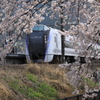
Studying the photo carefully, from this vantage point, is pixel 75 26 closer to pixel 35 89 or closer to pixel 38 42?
pixel 35 89

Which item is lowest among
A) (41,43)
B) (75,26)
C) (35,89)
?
(35,89)

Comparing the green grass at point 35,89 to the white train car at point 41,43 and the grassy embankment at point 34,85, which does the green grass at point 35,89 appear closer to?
the grassy embankment at point 34,85

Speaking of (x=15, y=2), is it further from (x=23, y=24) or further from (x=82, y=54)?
(x=82, y=54)

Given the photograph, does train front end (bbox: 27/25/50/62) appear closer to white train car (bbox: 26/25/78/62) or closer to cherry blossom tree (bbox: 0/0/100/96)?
white train car (bbox: 26/25/78/62)

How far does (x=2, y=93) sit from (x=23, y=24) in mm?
2030

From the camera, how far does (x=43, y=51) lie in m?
18.7

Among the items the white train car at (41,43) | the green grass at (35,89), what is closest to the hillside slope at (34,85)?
the green grass at (35,89)

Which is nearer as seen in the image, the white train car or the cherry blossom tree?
the cherry blossom tree

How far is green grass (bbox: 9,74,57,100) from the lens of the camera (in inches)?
314

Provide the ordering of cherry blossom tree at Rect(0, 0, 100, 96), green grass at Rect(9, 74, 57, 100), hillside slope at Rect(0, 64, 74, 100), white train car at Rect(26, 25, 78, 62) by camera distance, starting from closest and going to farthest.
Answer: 1. cherry blossom tree at Rect(0, 0, 100, 96)
2. hillside slope at Rect(0, 64, 74, 100)
3. green grass at Rect(9, 74, 57, 100)
4. white train car at Rect(26, 25, 78, 62)

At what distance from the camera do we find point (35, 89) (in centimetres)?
865

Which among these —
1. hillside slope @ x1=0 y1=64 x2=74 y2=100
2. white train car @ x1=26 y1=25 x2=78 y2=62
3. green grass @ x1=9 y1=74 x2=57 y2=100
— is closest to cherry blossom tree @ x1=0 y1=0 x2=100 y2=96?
hillside slope @ x1=0 y1=64 x2=74 y2=100

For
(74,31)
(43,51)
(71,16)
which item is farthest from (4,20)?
(43,51)

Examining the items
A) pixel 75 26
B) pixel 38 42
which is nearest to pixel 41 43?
pixel 38 42
